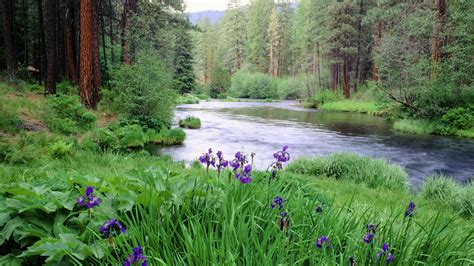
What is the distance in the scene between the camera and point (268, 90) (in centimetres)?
Answer: 5494

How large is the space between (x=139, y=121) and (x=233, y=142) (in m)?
3.80

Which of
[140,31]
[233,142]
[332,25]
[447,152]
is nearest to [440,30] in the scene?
[447,152]

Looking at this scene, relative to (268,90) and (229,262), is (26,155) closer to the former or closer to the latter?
(229,262)

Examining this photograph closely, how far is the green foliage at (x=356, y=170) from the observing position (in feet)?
24.5

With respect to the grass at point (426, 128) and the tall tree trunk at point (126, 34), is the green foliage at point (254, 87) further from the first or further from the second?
the tall tree trunk at point (126, 34)

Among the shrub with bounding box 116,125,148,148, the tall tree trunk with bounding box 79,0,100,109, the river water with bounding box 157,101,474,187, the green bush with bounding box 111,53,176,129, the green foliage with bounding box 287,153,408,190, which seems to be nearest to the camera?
the green foliage with bounding box 287,153,408,190

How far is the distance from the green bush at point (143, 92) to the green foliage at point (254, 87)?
40289mm

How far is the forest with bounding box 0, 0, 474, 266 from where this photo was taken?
6.98ft

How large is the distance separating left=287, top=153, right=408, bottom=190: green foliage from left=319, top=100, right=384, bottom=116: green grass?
19386 mm

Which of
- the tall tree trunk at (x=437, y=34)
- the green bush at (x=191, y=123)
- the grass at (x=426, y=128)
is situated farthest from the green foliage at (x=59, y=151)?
the tall tree trunk at (x=437, y=34)

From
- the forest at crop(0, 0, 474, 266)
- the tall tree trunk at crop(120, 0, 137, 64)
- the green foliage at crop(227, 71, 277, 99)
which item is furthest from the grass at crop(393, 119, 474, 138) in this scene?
the green foliage at crop(227, 71, 277, 99)

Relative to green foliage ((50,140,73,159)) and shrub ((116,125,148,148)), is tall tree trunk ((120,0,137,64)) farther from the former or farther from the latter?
green foliage ((50,140,73,159))

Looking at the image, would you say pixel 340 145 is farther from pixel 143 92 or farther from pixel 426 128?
pixel 143 92

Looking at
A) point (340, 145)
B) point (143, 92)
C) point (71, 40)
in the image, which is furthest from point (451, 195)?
point (71, 40)
